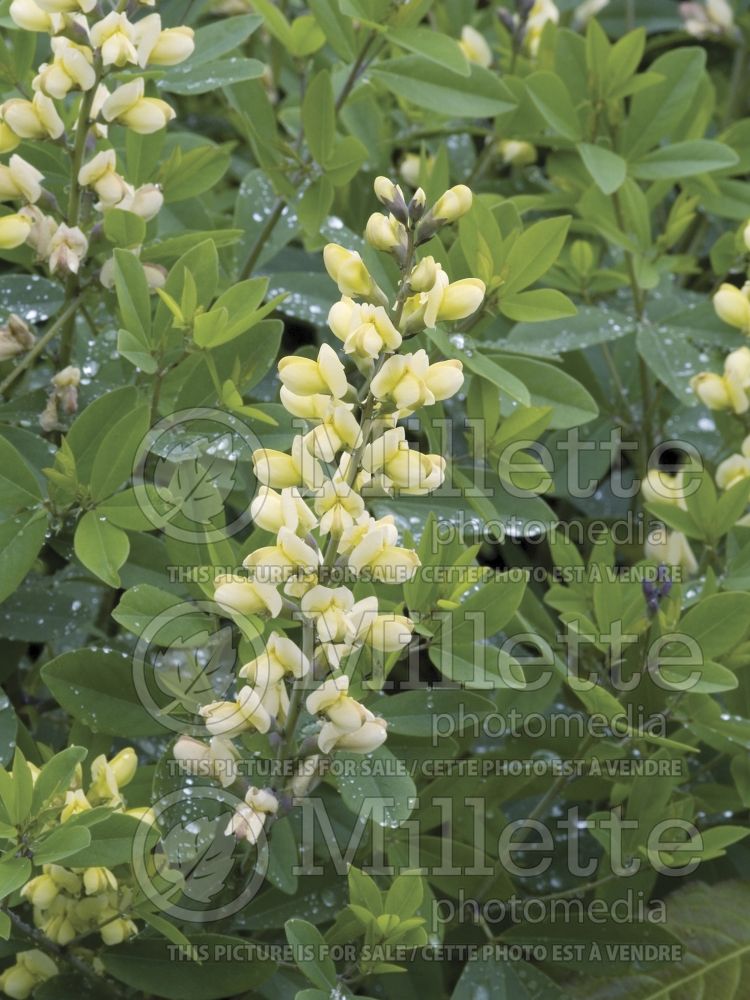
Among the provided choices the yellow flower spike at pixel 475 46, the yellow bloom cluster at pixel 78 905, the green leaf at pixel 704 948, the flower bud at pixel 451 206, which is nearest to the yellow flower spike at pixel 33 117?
the flower bud at pixel 451 206

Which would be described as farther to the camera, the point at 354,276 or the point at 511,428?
the point at 511,428

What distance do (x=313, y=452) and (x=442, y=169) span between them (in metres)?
0.48

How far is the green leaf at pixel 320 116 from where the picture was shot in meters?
1.17

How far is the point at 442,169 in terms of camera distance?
1.18 metres

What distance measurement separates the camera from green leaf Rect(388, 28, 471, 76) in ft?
3.77

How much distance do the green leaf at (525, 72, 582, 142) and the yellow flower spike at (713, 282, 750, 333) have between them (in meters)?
0.26

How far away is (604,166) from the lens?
1261mm

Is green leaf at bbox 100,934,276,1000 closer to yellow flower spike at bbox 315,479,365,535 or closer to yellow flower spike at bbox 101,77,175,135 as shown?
yellow flower spike at bbox 315,479,365,535

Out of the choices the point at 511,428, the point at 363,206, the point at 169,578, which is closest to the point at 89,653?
the point at 169,578

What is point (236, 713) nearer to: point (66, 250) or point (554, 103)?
point (66, 250)

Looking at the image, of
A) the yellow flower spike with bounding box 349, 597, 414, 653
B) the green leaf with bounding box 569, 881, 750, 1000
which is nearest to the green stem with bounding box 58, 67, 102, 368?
the yellow flower spike with bounding box 349, 597, 414, 653

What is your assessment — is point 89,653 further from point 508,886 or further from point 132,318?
point 508,886

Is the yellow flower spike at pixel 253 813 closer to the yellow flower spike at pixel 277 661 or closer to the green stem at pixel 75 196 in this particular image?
the yellow flower spike at pixel 277 661

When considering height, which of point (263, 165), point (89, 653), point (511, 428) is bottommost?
point (89, 653)
